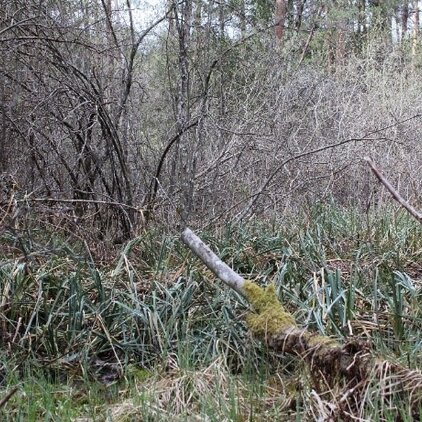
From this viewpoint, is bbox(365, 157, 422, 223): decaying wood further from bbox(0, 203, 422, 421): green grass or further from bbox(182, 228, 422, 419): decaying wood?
A: bbox(0, 203, 422, 421): green grass

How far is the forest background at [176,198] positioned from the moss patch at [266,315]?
0.94 ft

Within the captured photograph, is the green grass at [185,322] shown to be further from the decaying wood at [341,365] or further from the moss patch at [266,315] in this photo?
the moss patch at [266,315]

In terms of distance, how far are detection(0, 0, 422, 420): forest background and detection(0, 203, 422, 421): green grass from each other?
0.7 inches

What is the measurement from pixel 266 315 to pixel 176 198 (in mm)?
4302

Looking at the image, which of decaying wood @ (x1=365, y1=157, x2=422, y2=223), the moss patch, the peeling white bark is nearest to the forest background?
the moss patch

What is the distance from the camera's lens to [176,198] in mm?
6898

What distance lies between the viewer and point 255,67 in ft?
29.5

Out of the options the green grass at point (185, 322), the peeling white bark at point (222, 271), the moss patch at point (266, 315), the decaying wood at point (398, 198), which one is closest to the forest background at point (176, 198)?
the green grass at point (185, 322)

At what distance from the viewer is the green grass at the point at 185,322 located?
8.87ft

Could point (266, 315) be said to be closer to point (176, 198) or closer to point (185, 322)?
point (185, 322)

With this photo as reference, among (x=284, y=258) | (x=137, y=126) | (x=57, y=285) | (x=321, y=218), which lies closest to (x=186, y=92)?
(x=137, y=126)

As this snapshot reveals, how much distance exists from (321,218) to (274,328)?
3.47 metres

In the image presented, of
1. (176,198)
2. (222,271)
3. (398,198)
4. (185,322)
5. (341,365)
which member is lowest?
(185,322)

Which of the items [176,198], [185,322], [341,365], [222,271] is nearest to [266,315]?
[222,271]
